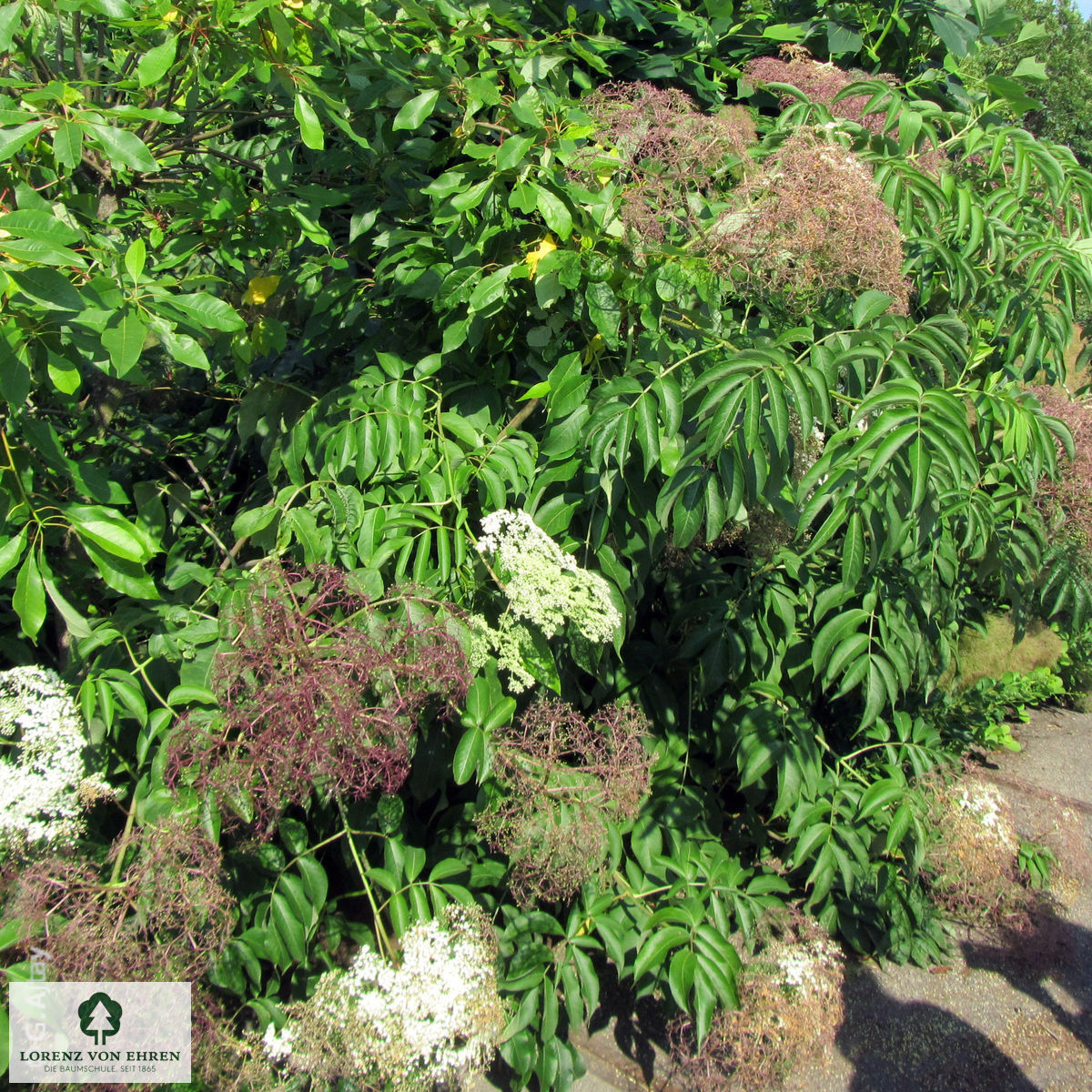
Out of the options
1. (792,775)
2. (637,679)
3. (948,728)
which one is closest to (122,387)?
(637,679)

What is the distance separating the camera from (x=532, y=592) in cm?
180

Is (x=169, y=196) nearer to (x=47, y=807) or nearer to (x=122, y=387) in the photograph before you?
(x=122, y=387)

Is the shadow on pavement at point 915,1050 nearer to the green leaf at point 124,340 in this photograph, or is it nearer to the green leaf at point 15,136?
the green leaf at point 124,340

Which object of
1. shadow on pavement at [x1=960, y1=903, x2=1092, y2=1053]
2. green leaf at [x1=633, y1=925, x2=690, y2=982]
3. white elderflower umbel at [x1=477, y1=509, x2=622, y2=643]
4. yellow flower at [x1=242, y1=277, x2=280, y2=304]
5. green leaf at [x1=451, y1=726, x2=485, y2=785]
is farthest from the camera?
shadow on pavement at [x1=960, y1=903, x2=1092, y2=1053]

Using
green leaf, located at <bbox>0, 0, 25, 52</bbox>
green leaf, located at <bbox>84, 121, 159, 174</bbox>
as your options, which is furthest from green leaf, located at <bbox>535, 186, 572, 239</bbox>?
green leaf, located at <bbox>0, 0, 25, 52</bbox>

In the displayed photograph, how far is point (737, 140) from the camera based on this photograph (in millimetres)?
2080

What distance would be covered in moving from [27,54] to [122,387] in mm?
784

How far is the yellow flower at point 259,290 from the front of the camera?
2555 millimetres

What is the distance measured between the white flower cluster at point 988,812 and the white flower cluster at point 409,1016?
58.6 inches

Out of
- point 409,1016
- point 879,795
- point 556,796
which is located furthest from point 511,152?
point 879,795

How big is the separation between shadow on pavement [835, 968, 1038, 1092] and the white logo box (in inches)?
72.2

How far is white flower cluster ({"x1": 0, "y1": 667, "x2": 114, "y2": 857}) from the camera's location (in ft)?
5.74

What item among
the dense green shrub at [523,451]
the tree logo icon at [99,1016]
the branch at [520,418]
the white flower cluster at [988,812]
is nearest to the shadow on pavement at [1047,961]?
the dense green shrub at [523,451]

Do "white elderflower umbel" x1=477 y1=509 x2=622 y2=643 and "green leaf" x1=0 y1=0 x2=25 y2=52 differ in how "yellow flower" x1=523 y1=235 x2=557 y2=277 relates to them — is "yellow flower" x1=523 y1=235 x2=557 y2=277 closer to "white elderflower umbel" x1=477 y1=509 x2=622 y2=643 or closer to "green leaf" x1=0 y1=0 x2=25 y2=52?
"white elderflower umbel" x1=477 y1=509 x2=622 y2=643
